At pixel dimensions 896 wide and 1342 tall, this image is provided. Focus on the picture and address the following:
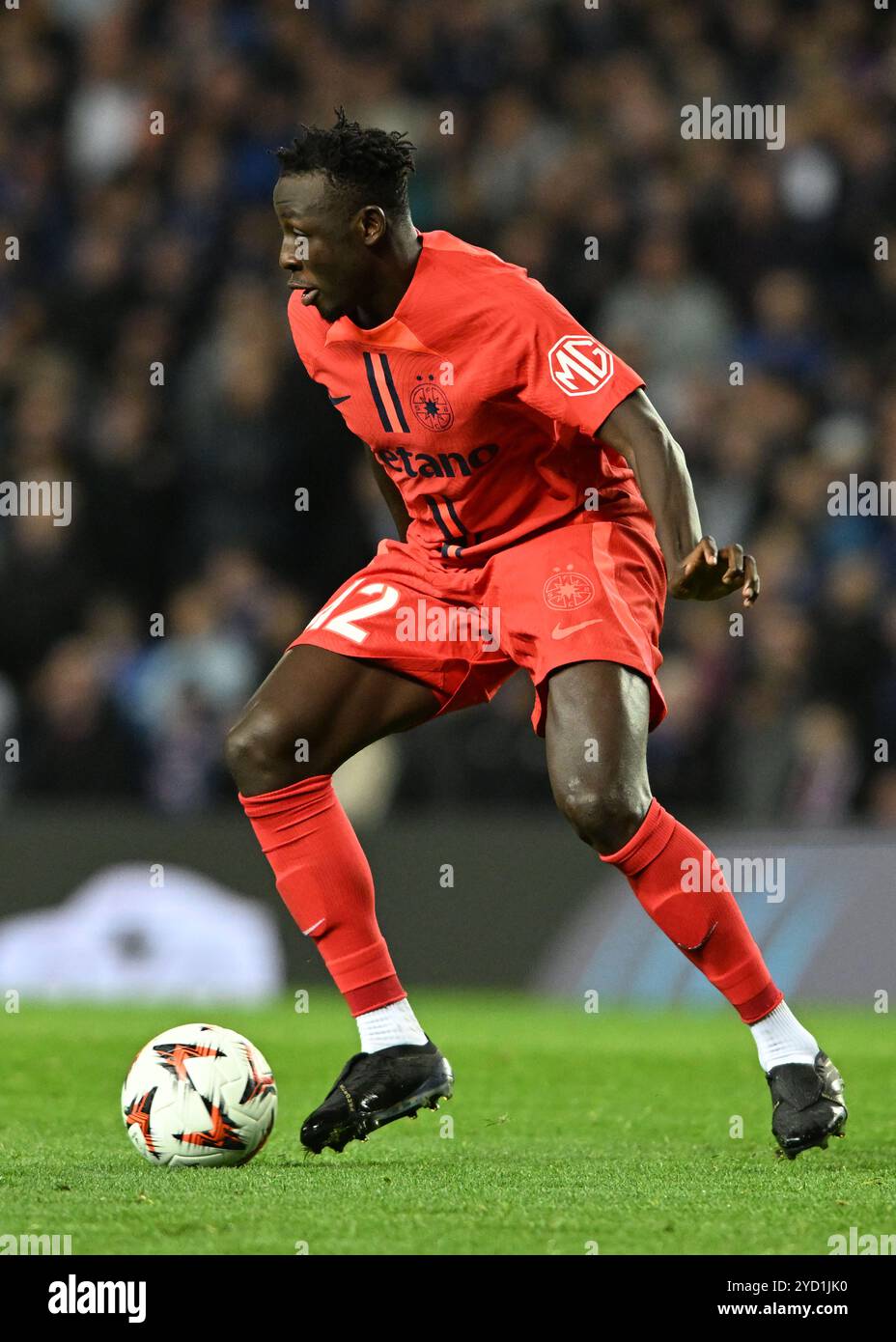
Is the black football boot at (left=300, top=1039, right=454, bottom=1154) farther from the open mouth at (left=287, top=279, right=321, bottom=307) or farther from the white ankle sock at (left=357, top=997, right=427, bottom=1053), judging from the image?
the open mouth at (left=287, top=279, right=321, bottom=307)

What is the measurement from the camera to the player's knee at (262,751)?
4.82 m

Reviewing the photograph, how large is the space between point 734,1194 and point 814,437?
6.96 m

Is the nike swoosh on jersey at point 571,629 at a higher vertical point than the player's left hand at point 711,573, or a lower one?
lower

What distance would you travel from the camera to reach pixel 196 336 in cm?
1109

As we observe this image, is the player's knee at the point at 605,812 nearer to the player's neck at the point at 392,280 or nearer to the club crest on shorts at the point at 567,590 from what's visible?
the club crest on shorts at the point at 567,590

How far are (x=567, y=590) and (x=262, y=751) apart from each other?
81 cm

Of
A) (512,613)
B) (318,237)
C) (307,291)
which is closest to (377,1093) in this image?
(512,613)

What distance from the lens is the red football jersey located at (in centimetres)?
462

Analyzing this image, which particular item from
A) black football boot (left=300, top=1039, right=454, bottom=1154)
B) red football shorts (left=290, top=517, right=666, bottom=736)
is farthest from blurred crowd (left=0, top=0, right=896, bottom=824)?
black football boot (left=300, top=1039, right=454, bottom=1154)

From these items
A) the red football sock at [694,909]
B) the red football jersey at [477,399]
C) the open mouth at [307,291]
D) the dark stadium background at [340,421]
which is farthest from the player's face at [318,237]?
the dark stadium background at [340,421]

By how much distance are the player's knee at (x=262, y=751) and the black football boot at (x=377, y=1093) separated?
68 centimetres

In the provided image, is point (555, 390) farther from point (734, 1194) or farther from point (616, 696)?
point (734, 1194)

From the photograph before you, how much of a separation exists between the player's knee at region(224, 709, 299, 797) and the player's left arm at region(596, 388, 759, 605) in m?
1.03
